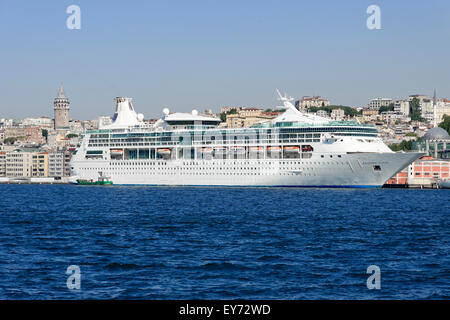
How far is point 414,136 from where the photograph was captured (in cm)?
14600

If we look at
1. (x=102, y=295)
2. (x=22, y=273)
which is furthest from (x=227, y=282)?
(x=22, y=273)

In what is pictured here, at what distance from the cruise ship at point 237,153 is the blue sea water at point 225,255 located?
2788 centimetres

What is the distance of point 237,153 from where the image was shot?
71625 millimetres

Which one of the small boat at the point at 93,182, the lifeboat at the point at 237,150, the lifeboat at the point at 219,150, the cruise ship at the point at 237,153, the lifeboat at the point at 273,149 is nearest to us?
the cruise ship at the point at 237,153

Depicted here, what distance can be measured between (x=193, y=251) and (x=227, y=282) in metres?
5.38

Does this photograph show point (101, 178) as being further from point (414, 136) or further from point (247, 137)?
point (414, 136)

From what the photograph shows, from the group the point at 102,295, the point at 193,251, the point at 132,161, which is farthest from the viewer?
the point at 132,161

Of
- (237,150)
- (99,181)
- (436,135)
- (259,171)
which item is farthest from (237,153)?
(436,135)

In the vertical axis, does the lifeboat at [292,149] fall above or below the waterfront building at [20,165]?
above

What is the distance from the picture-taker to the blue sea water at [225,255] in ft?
47.7

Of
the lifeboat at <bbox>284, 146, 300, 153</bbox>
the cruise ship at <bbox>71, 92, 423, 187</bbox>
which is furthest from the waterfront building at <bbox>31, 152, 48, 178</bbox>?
the lifeboat at <bbox>284, 146, 300, 153</bbox>

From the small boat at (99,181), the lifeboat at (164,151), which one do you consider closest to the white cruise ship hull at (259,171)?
the small boat at (99,181)

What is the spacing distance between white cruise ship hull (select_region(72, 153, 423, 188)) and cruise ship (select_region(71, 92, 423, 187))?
91 mm

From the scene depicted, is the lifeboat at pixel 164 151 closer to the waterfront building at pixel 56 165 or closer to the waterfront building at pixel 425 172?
the waterfront building at pixel 425 172
